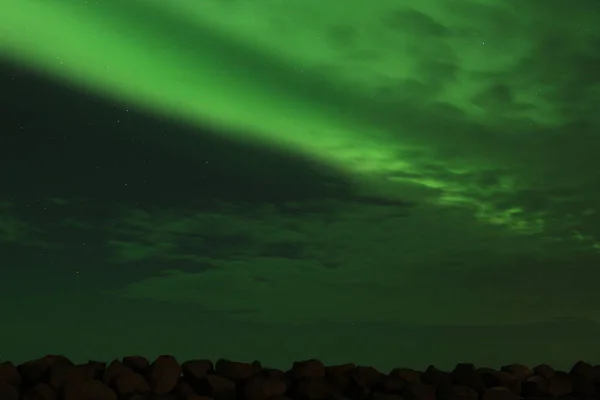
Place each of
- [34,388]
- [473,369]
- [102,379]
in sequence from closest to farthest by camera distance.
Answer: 1. [34,388]
2. [102,379]
3. [473,369]

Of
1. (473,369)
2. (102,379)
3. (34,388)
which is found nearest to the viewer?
(34,388)

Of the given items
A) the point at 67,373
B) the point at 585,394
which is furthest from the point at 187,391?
the point at 585,394

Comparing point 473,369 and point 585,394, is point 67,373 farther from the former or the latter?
point 585,394

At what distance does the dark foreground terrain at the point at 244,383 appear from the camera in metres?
3.01

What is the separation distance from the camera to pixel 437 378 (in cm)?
353

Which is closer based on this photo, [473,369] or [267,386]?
[267,386]

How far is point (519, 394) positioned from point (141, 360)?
5.78ft

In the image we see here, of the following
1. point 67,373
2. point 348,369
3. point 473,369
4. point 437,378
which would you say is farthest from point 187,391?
point 473,369

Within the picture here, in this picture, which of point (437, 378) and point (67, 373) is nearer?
point (67, 373)

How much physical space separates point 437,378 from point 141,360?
1.37 meters

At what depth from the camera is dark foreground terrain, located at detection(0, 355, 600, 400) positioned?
3.01 m

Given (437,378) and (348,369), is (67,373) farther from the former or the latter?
(437,378)

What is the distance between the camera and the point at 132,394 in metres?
3.06

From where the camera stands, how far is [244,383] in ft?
10.5
